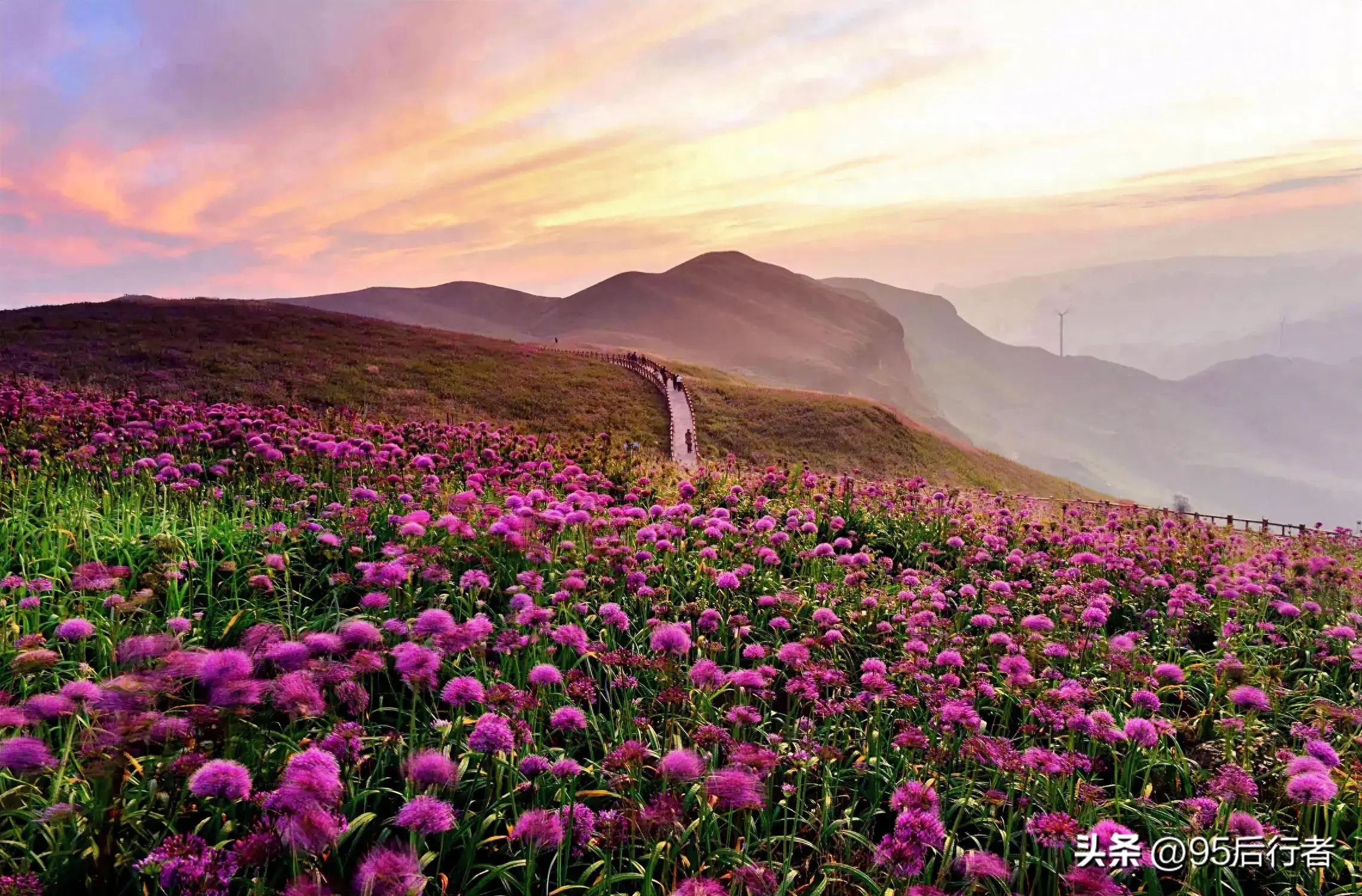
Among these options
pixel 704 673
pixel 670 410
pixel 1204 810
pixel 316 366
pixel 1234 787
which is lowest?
pixel 1204 810

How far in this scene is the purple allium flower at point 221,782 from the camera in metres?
2.66

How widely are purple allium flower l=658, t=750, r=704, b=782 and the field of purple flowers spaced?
0.01 m

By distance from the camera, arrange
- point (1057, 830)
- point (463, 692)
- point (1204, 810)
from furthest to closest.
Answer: point (1204, 810), point (463, 692), point (1057, 830)

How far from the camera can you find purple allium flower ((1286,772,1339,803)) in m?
3.54

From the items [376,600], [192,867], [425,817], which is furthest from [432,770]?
[376,600]

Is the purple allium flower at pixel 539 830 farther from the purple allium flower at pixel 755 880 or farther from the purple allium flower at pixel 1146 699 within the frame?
the purple allium flower at pixel 1146 699

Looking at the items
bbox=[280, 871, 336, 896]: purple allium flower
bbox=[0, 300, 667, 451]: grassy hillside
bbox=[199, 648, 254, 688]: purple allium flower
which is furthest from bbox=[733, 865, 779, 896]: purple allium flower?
bbox=[0, 300, 667, 451]: grassy hillside

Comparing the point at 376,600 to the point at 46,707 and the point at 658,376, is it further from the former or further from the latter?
the point at 658,376

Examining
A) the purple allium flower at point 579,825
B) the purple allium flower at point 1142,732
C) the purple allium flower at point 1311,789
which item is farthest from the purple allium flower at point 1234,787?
the purple allium flower at point 579,825

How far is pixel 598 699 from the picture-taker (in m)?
5.28

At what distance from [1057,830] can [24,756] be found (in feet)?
13.4

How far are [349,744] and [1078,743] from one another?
15.9 feet

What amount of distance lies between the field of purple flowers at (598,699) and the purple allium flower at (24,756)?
0.01 m

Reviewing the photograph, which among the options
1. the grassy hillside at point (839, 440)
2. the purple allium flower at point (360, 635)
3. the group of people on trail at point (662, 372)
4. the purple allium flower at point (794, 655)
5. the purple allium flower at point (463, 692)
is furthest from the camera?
the group of people on trail at point (662, 372)
